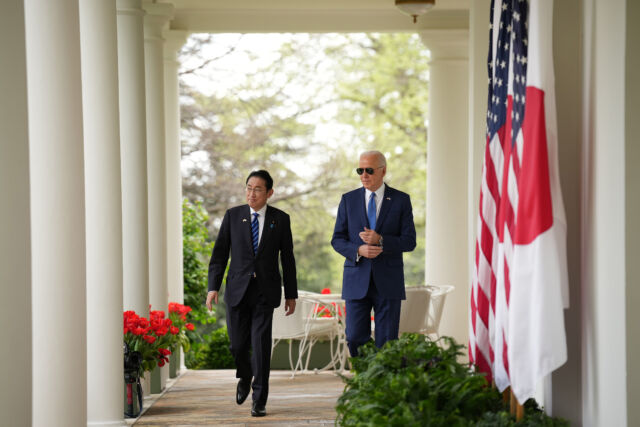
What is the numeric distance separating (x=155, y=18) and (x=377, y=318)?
521cm

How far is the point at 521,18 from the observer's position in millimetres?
5297

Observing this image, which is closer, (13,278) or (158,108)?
(13,278)

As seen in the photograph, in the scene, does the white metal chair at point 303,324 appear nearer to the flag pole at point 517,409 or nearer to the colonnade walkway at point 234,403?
the colonnade walkway at point 234,403

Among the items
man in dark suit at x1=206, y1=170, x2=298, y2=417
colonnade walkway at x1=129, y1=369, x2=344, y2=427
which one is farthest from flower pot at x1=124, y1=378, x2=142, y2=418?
man in dark suit at x1=206, y1=170, x2=298, y2=417

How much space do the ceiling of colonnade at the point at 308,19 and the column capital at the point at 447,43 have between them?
91 millimetres

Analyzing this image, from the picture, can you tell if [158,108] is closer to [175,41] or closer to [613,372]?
[175,41]

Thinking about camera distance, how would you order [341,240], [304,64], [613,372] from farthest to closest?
[304,64] < [341,240] < [613,372]

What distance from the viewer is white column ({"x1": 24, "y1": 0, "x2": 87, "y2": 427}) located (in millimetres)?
5453

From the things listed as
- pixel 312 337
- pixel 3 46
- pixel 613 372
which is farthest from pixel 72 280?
pixel 312 337

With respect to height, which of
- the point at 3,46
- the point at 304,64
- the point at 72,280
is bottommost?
the point at 72,280

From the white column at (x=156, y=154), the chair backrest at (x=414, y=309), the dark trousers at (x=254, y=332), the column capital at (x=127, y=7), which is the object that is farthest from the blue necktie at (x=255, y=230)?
the chair backrest at (x=414, y=309)

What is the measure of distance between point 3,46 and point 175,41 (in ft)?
26.6

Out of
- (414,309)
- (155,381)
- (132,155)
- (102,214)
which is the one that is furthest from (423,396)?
(414,309)

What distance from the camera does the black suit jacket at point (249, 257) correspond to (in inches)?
325
